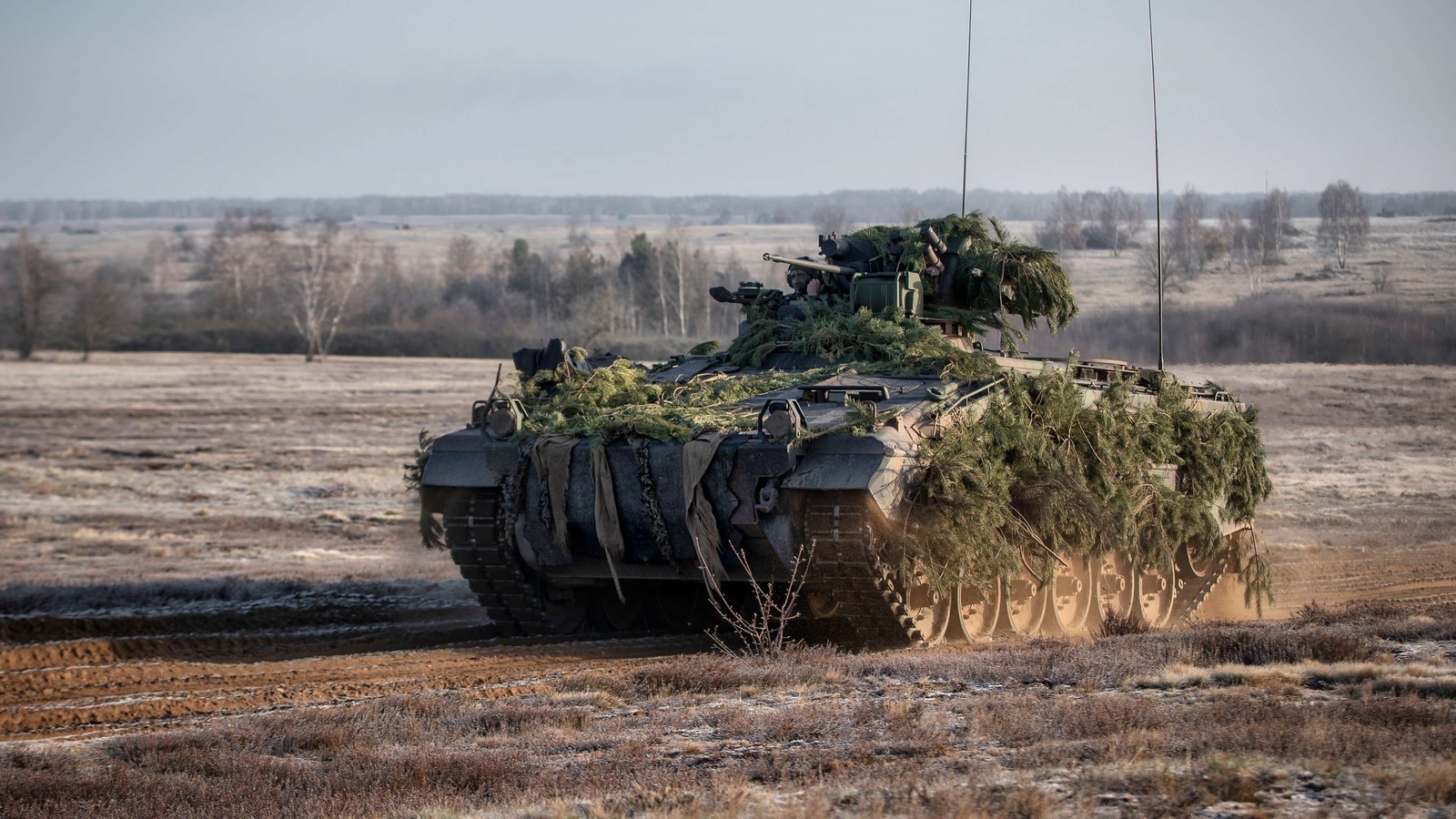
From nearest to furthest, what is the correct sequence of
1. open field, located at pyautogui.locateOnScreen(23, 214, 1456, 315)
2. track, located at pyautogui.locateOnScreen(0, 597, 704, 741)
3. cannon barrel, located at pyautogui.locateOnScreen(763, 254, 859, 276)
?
track, located at pyautogui.locateOnScreen(0, 597, 704, 741), cannon barrel, located at pyautogui.locateOnScreen(763, 254, 859, 276), open field, located at pyautogui.locateOnScreen(23, 214, 1456, 315)

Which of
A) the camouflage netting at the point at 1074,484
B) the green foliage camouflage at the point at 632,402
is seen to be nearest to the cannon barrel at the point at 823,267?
the green foliage camouflage at the point at 632,402

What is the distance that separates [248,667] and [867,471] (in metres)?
4.78

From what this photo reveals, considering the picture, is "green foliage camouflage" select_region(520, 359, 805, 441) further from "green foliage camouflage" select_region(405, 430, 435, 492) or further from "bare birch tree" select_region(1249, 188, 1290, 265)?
"bare birch tree" select_region(1249, 188, 1290, 265)

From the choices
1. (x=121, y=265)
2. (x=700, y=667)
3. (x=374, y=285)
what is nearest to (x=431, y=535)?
(x=700, y=667)

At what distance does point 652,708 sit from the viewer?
8867 millimetres

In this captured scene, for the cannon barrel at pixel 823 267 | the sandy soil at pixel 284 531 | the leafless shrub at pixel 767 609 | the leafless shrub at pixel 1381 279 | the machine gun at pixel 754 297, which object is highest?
the cannon barrel at pixel 823 267

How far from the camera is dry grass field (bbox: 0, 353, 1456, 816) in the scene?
21.1 feet

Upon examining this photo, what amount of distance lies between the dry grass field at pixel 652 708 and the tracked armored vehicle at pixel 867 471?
770mm

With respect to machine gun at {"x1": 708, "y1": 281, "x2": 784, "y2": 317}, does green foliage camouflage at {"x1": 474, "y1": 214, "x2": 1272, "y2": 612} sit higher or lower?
lower

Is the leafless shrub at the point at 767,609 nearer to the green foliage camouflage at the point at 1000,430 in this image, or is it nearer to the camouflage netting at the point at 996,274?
the green foliage camouflage at the point at 1000,430

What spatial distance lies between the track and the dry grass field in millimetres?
44

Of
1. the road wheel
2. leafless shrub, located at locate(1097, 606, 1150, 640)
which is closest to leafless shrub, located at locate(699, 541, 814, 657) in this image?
the road wheel

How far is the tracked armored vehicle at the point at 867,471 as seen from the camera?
1078 centimetres

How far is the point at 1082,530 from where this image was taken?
12.0 metres
